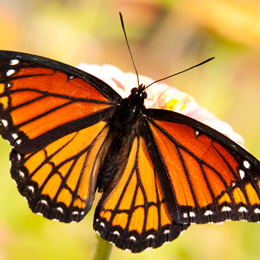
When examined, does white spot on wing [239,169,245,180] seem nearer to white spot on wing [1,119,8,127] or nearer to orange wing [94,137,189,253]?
orange wing [94,137,189,253]

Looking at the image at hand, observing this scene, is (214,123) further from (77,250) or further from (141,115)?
(77,250)

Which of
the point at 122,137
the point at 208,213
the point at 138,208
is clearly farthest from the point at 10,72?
the point at 208,213

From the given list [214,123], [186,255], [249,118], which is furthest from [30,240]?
[249,118]

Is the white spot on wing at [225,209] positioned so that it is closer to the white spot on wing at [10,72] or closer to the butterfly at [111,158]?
the butterfly at [111,158]

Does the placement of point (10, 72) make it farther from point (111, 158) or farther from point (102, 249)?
point (102, 249)

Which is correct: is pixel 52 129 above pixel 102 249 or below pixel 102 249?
above

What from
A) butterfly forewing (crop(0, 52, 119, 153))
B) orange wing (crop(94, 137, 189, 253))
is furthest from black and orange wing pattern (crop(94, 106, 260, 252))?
butterfly forewing (crop(0, 52, 119, 153))

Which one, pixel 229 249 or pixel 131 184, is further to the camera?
pixel 229 249

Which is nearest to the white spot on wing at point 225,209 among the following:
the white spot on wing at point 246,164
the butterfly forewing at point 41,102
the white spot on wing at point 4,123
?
the white spot on wing at point 246,164
